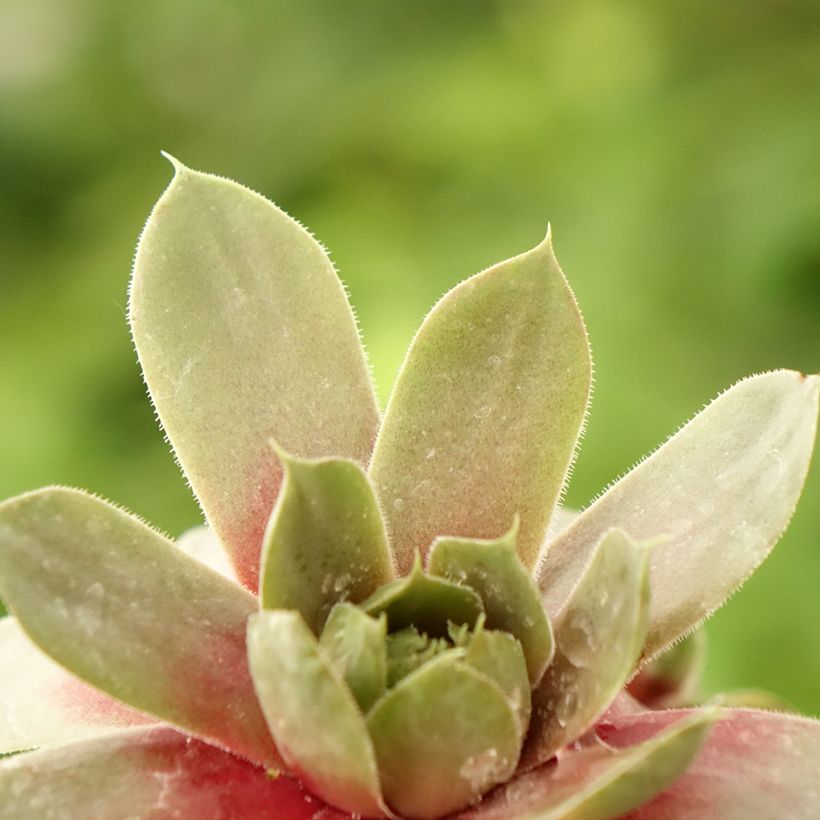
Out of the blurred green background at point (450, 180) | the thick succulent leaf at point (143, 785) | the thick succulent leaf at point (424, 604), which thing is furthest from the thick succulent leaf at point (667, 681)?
the blurred green background at point (450, 180)

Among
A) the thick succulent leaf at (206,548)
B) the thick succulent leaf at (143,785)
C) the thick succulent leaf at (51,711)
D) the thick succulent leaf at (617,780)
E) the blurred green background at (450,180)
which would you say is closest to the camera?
the thick succulent leaf at (617,780)

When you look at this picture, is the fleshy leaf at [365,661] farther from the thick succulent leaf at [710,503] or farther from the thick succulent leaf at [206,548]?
the thick succulent leaf at [206,548]

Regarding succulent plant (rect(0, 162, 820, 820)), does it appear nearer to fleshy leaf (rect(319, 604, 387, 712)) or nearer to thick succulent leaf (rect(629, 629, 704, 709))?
fleshy leaf (rect(319, 604, 387, 712))

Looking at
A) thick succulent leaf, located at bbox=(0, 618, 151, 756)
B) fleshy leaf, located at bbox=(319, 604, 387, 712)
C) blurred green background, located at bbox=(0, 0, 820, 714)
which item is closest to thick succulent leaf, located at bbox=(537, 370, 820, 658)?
fleshy leaf, located at bbox=(319, 604, 387, 712)

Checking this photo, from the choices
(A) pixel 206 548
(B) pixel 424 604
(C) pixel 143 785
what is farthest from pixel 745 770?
(A) pixel 206 548

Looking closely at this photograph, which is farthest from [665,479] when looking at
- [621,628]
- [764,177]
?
[764,177]

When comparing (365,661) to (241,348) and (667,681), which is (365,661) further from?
(667,681)
